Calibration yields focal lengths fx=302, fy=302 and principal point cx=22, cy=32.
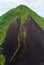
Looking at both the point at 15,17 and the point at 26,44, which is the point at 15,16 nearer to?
the point at 15,17

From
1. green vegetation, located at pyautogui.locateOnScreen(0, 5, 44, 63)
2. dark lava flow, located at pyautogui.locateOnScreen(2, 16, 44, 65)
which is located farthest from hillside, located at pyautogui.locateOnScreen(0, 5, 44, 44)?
dark lava flow, located at pyautogui.locateOnScreen(2, 16, 44, 65)

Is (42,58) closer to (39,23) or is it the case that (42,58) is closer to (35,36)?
(35,36)

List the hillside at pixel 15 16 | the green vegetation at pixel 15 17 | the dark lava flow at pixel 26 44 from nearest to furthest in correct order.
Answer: the dark lava flow at pixel 26 44, the green vegetation at pixel 15 17, the hillside at pixel 15 16

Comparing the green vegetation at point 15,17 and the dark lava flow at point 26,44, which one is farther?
the green vegetation at point 15,17

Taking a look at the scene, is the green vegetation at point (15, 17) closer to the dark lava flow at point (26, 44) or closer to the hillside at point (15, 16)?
the hillside at point (15, 16)

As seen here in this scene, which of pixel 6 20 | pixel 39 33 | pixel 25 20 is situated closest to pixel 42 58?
pixel 39 33

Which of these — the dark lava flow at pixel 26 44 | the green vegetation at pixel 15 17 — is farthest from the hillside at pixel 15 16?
the dark lava flow at pixel 26 44

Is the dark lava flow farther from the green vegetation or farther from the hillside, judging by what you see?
the hillside

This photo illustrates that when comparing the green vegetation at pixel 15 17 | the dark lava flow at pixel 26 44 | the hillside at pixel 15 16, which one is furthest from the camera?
the hillside at pixel 15 16
